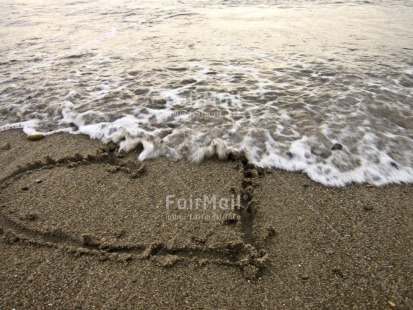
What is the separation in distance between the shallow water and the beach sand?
0.34 metres

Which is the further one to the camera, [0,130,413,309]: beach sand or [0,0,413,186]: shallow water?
[0,0,413,186]: shallow water

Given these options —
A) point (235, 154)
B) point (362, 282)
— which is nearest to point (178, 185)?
point (235, 154)

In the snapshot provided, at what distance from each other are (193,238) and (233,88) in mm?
2870

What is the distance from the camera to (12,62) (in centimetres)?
611

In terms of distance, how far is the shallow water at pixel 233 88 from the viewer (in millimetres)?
3477

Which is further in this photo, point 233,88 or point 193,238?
point 233,88

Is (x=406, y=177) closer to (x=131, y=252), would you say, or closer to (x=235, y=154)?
(x=235, y=154)

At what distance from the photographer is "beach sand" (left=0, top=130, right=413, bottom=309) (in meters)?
2.07

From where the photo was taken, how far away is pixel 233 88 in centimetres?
476

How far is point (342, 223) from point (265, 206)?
0.63 metres

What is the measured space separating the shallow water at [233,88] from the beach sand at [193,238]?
13.5 inches

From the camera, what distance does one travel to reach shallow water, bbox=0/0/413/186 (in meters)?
3.48

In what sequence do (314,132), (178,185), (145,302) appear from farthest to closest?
(314,132), (178,185), (145,302)

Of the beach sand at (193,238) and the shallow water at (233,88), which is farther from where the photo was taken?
the shallow water at (233,88)
